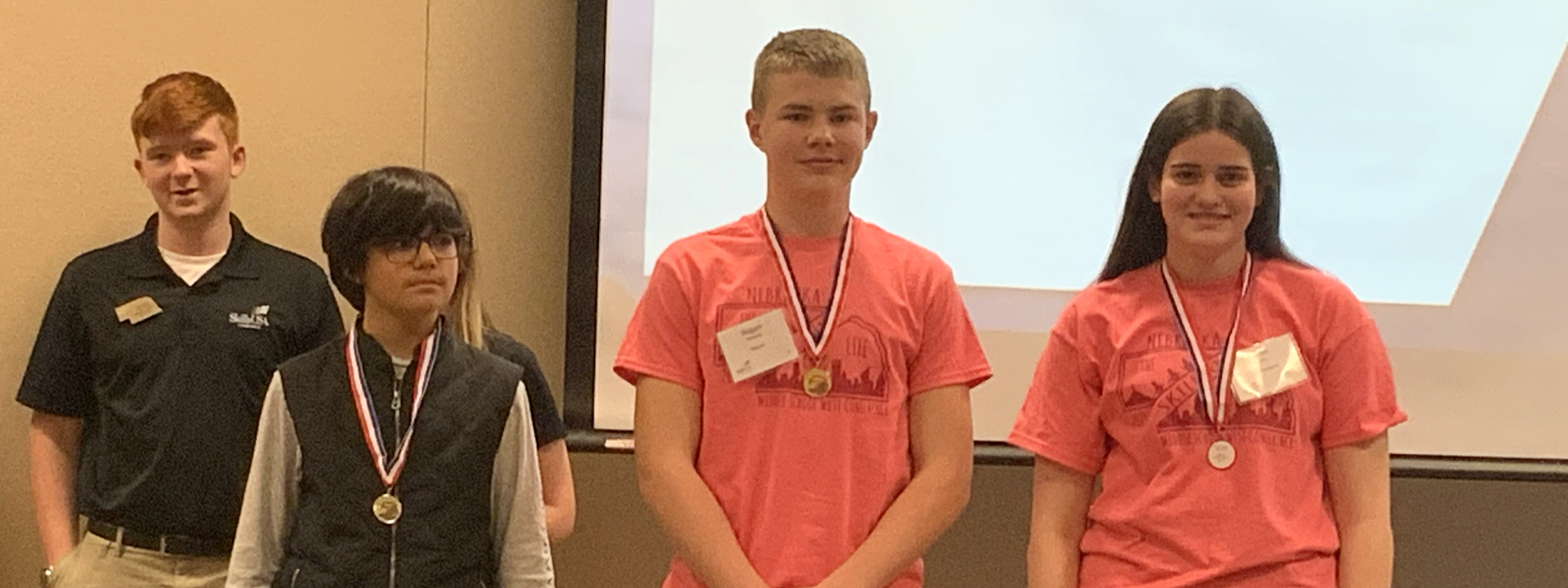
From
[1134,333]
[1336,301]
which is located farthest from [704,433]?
[1336,301]

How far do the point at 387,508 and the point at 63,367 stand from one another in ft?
3.78

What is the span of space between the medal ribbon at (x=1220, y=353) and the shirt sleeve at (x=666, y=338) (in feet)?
2.37

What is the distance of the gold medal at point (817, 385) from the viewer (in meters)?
2.01

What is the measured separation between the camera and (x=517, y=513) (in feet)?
6.33

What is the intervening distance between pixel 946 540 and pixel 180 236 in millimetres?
1776

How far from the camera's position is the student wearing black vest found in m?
1.82

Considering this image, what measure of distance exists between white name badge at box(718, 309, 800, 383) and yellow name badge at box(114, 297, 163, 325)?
1164 mm

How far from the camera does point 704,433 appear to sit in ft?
6.70

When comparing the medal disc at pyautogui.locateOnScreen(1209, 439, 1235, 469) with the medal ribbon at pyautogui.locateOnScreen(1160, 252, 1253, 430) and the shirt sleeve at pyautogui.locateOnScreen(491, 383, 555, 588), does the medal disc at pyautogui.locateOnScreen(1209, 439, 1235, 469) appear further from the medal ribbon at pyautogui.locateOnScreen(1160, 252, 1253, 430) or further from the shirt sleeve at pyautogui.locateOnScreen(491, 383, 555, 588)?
the shirt sleeve at pyautogui.locateOnScreen(491, 383, 555, 588)

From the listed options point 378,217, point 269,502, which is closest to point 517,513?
point 269,502

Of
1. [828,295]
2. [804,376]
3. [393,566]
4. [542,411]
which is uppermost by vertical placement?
[828,295]

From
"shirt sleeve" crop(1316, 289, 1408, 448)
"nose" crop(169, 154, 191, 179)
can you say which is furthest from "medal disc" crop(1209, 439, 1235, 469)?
"nose" crop(169, 154, 191, 179)

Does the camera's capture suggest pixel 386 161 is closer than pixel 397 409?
No

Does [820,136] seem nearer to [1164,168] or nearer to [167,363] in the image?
[1164,168]
